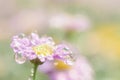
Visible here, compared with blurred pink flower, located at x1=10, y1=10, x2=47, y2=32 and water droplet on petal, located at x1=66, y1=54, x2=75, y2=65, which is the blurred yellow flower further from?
water droplet on petal, located at x1=66, y1=54, x2=75, y2=65

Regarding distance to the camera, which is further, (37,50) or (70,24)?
(70,24)

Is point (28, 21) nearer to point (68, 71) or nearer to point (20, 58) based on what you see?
point (68, 71)

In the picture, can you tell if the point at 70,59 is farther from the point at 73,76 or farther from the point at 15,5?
the point at 15,5

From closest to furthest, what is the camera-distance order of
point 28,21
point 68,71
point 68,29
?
point 68,71 → point 68,29 → point 28,21

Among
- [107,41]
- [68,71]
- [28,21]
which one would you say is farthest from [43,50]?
[28,21]

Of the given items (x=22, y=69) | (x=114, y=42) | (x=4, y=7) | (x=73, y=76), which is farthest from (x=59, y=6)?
(x=73, y=76)
